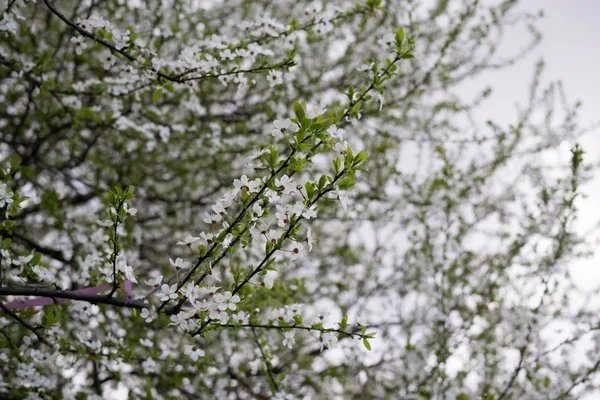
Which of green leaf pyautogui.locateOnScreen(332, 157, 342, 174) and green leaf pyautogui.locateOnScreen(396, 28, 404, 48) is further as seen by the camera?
green leaf pyautogui.locateOnScreen(396, 28, 404, 48)

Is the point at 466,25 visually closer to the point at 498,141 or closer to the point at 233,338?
the point at 498,141

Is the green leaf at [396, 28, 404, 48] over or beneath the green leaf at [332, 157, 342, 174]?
over

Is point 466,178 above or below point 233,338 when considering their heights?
above

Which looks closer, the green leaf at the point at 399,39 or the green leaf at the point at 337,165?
the green leaf at the point at 337,165

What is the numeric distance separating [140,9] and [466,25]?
244 centimetres

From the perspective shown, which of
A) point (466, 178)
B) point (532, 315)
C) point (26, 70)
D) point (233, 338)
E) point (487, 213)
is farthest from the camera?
point (487, 213)

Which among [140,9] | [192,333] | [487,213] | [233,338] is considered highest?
Result: [140,9]

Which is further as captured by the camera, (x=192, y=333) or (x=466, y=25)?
(x=466, y=25)

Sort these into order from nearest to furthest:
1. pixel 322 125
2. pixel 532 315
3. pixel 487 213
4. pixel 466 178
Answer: pixel 322 125
pixel 532 315
pixel 466 178
pixel 487 213

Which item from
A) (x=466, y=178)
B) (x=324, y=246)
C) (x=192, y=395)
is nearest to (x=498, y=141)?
(x=466, y=178)

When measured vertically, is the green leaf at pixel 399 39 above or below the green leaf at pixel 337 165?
above

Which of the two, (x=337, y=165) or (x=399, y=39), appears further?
(x=399, y=39)

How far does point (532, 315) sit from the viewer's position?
313 centimetres

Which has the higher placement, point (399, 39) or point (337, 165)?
point (399, 39)
